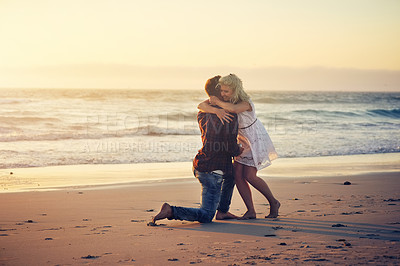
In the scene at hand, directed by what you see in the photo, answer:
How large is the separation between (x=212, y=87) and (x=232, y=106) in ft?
1.03

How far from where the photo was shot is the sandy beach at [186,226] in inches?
139

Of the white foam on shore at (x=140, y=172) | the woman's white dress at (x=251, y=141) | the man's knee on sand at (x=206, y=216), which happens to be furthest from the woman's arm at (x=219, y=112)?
the white foam on shore at (x=140, y=172)

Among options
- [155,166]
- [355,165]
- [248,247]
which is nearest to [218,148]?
[248,247]

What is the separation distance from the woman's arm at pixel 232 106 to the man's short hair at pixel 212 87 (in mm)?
76

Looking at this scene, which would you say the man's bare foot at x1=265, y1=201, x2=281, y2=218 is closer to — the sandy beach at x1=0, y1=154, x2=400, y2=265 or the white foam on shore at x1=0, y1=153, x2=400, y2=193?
the sandy beach at x1=0, y1=154, x2=400, y2=265

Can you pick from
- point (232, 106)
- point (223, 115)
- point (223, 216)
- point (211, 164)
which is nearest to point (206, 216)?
point (223, 216)

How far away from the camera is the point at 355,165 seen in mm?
11250

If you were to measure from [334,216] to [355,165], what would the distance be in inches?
258

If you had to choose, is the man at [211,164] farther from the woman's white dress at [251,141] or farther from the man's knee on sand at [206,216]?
the woman's white dress at [251,141]

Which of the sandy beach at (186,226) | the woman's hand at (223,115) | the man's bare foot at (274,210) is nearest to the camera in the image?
the sandy beach at (186,226)

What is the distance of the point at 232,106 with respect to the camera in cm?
482

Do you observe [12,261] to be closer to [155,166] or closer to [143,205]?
[143,205]

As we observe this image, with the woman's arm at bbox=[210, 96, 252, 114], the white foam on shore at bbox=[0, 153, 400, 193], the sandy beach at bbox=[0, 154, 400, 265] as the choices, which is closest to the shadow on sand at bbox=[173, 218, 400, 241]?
the sandy beach at bbox=[0, 154, 400, 265]

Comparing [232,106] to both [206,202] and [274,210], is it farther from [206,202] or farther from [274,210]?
[274,210]
